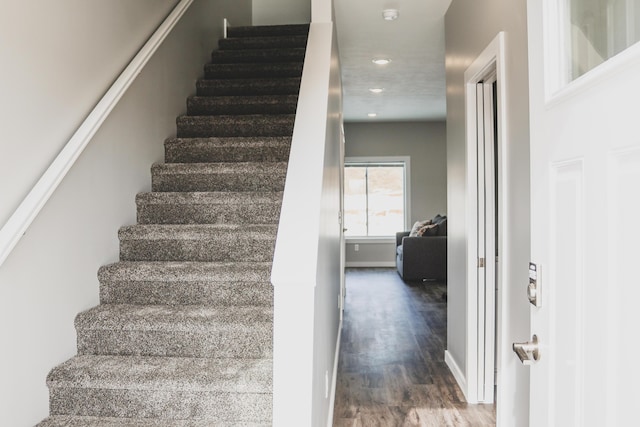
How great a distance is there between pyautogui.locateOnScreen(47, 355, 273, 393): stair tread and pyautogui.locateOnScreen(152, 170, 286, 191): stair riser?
1203 mm

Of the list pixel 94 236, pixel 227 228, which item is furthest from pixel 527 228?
pixel 94 236

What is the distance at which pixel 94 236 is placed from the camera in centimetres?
228

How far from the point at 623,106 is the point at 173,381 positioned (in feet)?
5.50

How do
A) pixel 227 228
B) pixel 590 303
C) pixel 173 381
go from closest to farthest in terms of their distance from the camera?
pixel 590 303 < pixel 173 381 < pixel 227 228

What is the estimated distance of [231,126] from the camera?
337 cm

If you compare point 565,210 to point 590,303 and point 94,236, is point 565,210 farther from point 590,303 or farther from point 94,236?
point 94,236

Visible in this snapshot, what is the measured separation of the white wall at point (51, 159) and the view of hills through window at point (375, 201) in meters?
6.45

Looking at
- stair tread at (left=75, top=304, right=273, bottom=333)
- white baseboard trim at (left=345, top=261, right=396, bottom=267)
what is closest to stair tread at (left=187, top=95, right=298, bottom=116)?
stair tread at (left=75, top=304, right=273, bottom=333)

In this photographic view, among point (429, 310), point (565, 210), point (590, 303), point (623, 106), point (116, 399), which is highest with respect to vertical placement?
point (623, 106)

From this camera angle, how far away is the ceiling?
367 cm

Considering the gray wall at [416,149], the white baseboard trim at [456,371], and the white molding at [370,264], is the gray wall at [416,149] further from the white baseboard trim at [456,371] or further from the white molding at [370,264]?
the white baseboard trim at [456,371]

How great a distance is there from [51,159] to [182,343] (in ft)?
2.95

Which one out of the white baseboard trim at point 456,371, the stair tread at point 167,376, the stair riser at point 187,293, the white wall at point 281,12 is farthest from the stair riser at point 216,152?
the white wall at point 281,12

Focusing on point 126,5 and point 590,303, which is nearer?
point 590,303
